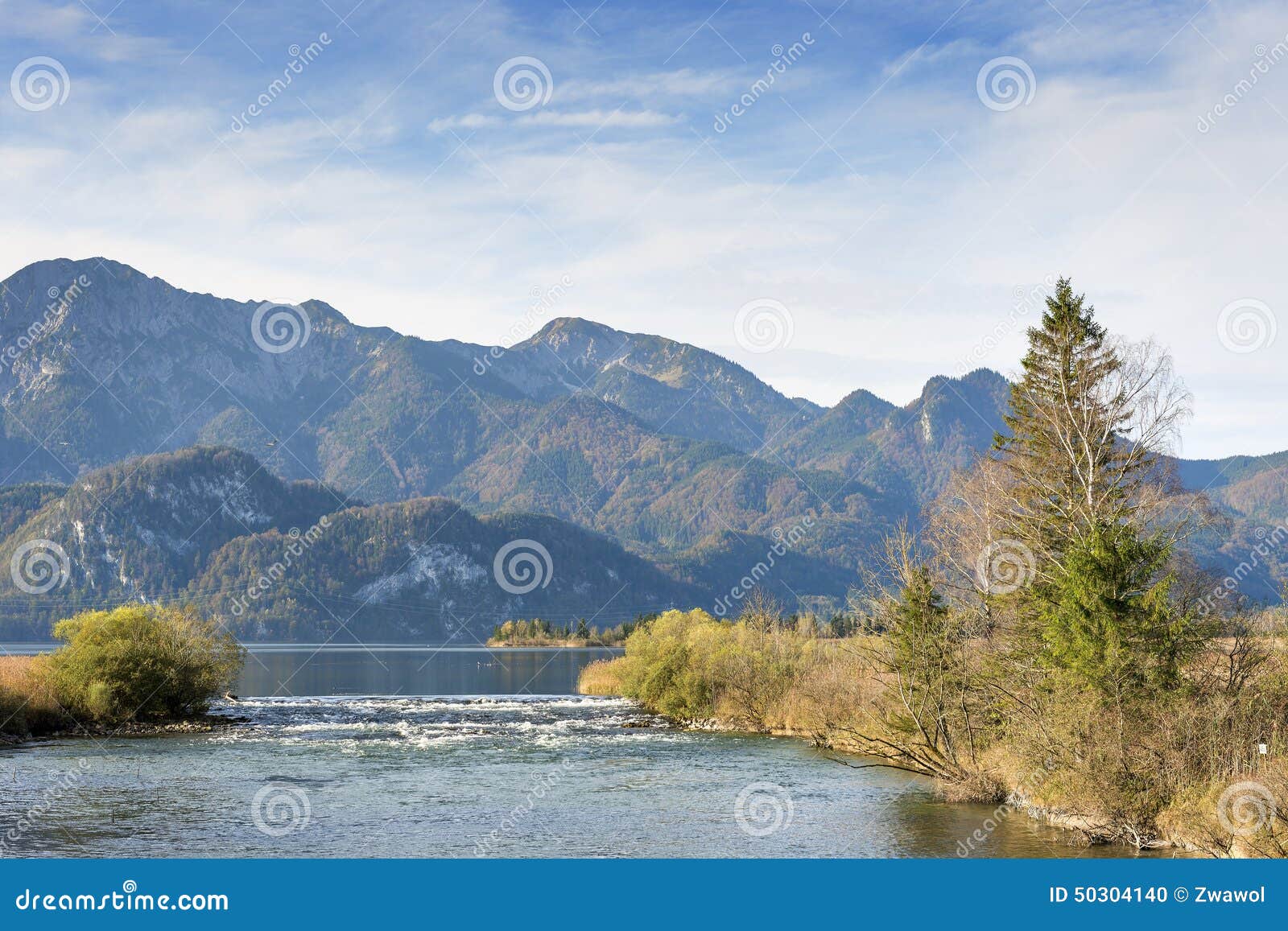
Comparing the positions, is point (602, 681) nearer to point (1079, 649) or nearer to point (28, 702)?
point (28, 702)

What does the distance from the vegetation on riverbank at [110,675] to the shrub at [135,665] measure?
47 mm

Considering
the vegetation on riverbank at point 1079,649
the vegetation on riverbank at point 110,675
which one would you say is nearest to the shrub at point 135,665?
the vegetation on riverbank at point 110,675

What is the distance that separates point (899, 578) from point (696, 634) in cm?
3239

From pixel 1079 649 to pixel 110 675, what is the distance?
5492cm

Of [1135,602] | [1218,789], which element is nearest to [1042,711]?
[1135,602]

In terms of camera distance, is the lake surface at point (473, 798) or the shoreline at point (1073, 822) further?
the lake surface at point (473, 798)

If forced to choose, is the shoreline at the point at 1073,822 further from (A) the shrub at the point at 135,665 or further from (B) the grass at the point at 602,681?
(B) the grass at the point at 602,681

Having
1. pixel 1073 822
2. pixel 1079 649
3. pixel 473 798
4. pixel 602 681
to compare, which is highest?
pixel 1079 649

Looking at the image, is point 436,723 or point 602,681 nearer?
point 436,723

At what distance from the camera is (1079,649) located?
32.3 meters


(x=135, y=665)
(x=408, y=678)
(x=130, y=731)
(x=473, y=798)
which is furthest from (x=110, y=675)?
(x=408, y=678)

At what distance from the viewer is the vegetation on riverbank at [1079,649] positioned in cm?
2898

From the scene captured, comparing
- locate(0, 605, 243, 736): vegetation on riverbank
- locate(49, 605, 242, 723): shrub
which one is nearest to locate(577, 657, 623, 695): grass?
locate(49, 605, 242, 723): shrub

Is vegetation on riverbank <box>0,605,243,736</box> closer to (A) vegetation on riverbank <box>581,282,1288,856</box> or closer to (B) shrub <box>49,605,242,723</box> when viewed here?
(B) shrub <box>49,605,242,723</box>
